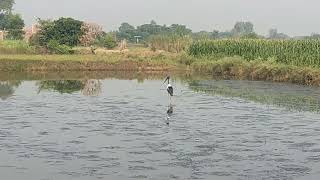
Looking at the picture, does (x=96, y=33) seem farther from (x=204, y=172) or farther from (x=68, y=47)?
(x=204, y=172)

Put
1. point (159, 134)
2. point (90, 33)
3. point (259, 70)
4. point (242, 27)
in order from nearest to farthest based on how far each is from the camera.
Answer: point (159, 134), point (259, 70), point (90, 33), point (242, 27)

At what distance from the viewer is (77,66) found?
38.2 metres

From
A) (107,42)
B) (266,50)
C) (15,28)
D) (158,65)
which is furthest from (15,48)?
(266,50)

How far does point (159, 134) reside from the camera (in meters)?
14.1

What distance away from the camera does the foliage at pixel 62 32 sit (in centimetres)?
4859

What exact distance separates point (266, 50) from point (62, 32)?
769 inches

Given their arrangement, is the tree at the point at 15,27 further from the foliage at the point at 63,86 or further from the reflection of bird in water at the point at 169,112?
the reflection of bird in water at the point at 169,112

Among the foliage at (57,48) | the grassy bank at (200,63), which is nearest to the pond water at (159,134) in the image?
the grassy bank at (200,63)

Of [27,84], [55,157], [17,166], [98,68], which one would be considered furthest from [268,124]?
[98,68]

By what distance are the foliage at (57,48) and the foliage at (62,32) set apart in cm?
193

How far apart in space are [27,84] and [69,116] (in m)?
11.9

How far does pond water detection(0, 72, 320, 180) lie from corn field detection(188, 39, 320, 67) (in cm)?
893

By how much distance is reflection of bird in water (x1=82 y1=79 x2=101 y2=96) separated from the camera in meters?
24.4

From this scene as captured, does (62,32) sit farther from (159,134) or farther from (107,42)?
(159,134)
